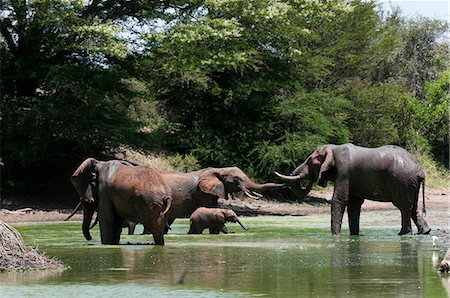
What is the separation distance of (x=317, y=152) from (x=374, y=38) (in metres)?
33.2

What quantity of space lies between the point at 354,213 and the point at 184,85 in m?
20.4

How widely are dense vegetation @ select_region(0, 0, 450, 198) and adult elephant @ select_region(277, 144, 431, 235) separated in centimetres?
1213

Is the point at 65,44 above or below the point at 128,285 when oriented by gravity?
above

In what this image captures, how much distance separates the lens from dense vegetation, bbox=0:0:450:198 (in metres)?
35.8

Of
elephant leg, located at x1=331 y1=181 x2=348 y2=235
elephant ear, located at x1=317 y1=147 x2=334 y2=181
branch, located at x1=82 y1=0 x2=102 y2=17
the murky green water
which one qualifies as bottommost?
the murky green water

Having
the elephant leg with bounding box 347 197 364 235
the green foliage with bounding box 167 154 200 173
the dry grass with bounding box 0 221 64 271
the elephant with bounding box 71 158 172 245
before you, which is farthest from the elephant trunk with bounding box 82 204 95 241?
the green foliage with bounding box 167 154 200 173

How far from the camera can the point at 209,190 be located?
2527cm

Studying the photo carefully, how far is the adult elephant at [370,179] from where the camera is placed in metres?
23.7

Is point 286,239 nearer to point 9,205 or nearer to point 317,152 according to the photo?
point 317,152

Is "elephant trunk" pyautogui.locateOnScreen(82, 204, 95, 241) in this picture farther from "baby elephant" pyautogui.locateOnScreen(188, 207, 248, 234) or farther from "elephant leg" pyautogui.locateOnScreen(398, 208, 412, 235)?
"elephant leg" pyautogui.locateOnScreen(398, 208, 412, 235)

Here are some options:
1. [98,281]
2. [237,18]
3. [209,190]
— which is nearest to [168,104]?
[237,18]

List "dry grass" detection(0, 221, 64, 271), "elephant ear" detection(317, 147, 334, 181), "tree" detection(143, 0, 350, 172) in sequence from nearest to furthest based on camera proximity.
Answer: "dry grass" detection(0, 221, 64, 271), "elephant ear" detection(317, 147, 334, 181), "tree" detection(143, 0, 350, 172)

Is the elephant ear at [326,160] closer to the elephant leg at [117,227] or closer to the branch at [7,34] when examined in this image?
the elephant leg at [117,227]

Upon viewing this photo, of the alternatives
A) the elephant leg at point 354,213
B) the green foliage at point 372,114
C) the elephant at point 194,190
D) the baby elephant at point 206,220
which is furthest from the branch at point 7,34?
the green foliage at point 372,114
